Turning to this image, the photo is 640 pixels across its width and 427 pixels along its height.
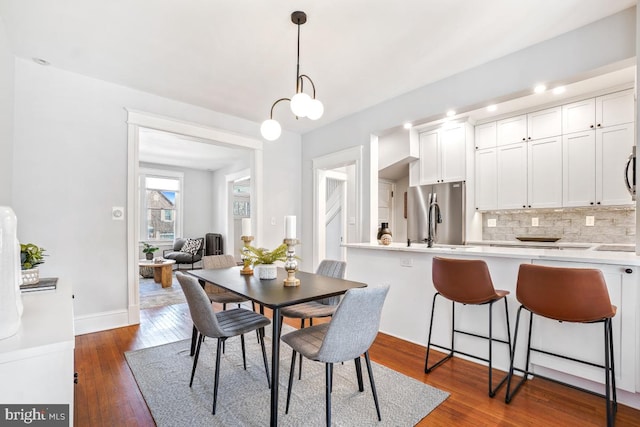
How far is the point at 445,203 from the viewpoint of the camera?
14.3 feet

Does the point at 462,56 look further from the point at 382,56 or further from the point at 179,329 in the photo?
the point at 179,329

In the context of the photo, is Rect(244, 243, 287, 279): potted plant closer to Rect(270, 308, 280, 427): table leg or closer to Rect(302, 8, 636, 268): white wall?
Rect(270, 308, 280, 427): table leg

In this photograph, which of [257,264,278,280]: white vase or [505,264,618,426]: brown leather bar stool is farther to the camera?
[257,264,278,280]: white vase

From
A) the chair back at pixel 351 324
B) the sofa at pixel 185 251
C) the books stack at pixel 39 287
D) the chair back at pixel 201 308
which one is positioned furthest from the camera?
the sofa at pixel 185 251

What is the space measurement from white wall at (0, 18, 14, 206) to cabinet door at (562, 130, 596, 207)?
5.70 m

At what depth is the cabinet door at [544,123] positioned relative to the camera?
3807 millimetres

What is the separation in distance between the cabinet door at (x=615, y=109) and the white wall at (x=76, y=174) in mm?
5154

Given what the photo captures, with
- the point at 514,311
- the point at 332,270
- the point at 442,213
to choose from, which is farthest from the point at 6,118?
the point at 442,213

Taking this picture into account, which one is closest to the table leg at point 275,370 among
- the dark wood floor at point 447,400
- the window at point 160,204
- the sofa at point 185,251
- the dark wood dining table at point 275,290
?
the dark wood dining table at point 275,290

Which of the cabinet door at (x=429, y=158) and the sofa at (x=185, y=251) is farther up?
the cabinet door at (x=429, y=158)

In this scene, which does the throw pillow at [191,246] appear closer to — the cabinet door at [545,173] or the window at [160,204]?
the window at [160,204]

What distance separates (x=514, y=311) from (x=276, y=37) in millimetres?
2882

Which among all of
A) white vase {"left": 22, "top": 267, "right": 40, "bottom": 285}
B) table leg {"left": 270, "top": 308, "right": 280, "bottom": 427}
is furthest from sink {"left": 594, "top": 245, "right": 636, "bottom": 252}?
white vase {"left": 22, "top": 267, "right": 40, "bottom": 285}

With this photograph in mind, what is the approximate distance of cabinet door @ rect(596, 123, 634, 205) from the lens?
3.31 metres
